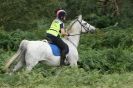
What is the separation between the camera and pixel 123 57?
50.1ft

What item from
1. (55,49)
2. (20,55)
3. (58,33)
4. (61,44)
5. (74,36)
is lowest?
(20,55)

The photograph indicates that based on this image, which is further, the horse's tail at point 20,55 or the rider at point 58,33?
the rider at point 58,33

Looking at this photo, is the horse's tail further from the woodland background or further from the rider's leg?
the rider's leg

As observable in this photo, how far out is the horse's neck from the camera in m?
14.1

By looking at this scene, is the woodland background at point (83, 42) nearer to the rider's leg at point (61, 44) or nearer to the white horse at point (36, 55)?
the white horse at point (36, 55)

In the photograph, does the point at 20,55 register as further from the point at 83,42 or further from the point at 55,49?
the point at 83,42

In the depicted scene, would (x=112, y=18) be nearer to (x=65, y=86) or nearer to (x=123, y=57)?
(x=123, y=57)

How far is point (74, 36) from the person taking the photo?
14.2m

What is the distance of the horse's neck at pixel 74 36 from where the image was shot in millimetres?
14086

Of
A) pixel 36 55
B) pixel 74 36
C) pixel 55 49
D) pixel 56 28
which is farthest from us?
pixel 74 36

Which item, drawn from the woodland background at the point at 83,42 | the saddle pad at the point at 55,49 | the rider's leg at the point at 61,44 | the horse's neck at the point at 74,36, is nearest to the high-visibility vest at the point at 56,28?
the rider's leg at the point at 61,44

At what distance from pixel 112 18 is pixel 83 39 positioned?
19.1 feet

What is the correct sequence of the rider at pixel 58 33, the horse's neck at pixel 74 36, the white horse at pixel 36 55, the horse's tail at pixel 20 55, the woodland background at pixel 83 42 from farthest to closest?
the horse's neck at pixel 74 36 → the rider at pixel 58 33 → the white horse at pixel 36 55 → the horse's tail at pixel 20 55 → the woodland background at pixel 83 42

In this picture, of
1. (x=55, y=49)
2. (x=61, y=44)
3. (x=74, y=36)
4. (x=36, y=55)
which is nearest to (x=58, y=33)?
(x=61, y=44)
